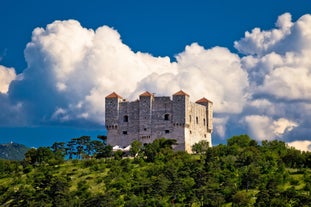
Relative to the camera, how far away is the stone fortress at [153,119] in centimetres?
10431

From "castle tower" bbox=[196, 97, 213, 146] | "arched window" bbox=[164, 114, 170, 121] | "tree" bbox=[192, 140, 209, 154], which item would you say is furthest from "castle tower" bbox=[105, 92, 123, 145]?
"castle tower" bbox=[196, 97, 213, 146]

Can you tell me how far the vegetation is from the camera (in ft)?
252

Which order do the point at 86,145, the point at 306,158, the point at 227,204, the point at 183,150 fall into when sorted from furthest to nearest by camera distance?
the point at 86,145, the point at 183,150, the point at 306,158, the point at 227,204

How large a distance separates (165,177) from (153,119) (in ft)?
70.7

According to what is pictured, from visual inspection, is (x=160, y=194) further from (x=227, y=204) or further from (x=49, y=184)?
(x=49, y=184)

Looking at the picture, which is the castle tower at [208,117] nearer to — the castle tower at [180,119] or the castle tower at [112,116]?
the castle tower at [180,119]

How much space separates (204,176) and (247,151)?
1373 centimetres

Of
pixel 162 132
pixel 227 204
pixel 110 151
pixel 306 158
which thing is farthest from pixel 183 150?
pixel 227 204

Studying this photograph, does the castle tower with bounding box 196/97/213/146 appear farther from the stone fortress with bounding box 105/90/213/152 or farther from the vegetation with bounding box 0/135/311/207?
the vegetation with bounding box 0/135/311/207

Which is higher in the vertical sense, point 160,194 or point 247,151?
point 247,151

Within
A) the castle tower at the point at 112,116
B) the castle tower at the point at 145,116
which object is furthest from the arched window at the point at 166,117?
the castle tower at the point at 112,116

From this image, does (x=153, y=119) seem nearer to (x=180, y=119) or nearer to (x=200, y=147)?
(x=180, y=119)

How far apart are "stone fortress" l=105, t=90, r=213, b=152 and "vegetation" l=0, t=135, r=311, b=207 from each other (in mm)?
2190

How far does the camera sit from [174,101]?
344ft
